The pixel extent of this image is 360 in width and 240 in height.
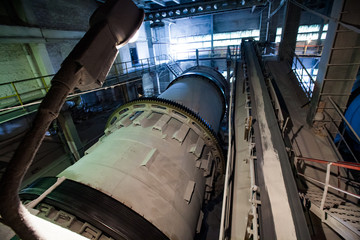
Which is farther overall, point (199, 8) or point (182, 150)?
point (199, 8)

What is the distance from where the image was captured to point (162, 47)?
2238cm

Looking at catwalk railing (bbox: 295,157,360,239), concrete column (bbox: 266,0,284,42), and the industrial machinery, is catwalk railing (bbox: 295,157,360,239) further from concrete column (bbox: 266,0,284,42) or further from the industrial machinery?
concrete column (bbox: 266,0,284,42)

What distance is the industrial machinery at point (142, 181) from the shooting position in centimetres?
226

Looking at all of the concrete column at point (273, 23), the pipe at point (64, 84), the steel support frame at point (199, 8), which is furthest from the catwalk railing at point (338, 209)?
the steel support frame at point (199, 8)

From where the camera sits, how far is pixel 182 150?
3.64 meters

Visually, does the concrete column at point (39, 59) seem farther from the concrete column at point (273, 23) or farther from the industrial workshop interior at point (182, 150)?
the concrete column at point (273, 23)

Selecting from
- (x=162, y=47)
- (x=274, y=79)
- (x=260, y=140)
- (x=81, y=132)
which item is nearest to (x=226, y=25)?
(x=162, y=47)

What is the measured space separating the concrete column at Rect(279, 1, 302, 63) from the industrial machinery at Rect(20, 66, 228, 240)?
20.7ft

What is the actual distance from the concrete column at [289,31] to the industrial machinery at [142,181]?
20.7ft

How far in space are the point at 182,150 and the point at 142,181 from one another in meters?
1.11

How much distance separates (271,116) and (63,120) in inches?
347

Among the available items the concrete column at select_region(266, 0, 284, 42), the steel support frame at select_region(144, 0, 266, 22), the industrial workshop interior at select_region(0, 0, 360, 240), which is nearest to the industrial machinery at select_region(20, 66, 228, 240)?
the industrial workshop interior at select_region(0, 0, 360, 240)

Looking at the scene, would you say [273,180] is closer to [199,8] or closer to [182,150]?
[182,150]

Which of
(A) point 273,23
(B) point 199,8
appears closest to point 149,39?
(B) point 199,8
